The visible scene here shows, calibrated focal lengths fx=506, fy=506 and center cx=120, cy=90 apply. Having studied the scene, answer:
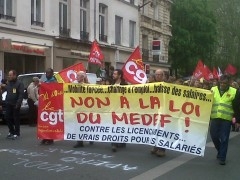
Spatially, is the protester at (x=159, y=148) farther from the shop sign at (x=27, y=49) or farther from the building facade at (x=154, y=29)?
the building facade at (x=154, y=29)

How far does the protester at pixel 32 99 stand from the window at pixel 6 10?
29.8 feet

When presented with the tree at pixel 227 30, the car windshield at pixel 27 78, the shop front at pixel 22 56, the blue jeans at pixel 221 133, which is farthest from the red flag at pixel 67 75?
the tree at pixel 227 30

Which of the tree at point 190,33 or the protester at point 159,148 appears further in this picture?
the tree at point 190,33

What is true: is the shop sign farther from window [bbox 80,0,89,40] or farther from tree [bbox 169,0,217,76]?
tree [bbox 169,0,217,76]

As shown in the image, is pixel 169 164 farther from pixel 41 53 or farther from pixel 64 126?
pixel 41 53

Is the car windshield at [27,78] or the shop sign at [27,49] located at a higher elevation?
the shop sign at [27,49]

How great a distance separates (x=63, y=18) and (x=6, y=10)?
19.6 ft

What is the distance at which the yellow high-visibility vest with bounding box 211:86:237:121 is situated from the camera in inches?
386

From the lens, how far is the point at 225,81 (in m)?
9.90

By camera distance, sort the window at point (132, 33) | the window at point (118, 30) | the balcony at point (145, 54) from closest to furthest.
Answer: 1. the window at point (118, 30)
2. the window at point (132, 33)
3. the balcony at point (145, 54)

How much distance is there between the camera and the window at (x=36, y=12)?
2793cm

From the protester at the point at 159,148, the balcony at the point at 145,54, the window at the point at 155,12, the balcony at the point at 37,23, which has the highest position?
the window at the point at 155,12

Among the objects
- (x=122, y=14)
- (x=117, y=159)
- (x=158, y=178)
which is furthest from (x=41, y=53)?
(x=158, y=178)

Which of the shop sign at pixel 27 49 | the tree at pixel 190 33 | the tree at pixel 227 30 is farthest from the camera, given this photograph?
the tree at pixel 227 30
